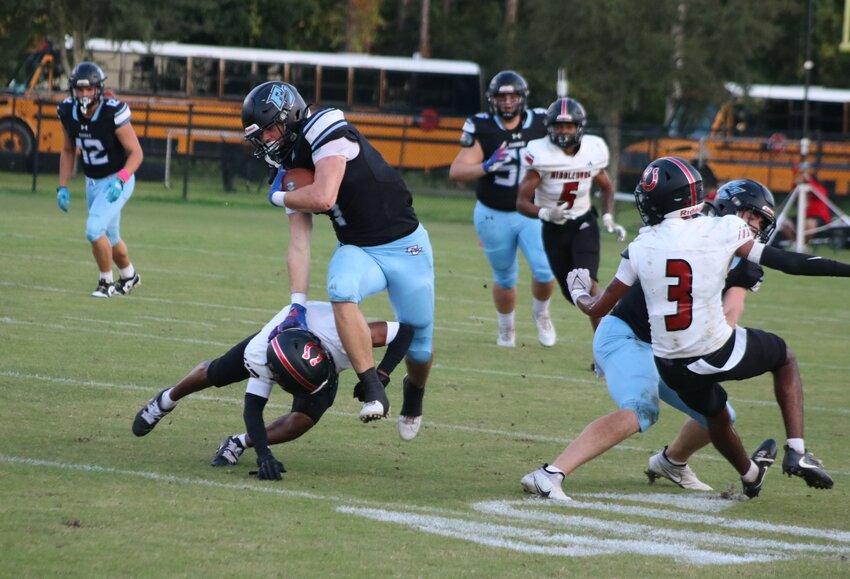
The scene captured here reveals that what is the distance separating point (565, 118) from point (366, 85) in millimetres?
22492

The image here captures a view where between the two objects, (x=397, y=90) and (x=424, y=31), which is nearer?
(x=397, y=90)

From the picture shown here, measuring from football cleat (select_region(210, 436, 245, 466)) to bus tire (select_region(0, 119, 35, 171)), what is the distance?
22209 mm

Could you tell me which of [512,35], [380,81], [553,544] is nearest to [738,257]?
[553,544]

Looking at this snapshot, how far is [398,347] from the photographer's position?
6469 mm

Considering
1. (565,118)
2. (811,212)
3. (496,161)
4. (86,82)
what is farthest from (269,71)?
(565,118)

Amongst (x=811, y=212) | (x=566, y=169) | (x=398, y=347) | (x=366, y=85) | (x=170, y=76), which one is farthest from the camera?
(x=366, y=85)

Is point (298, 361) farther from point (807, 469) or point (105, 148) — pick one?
point (105, 148)

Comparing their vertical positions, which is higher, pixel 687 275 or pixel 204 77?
pixel 204 77

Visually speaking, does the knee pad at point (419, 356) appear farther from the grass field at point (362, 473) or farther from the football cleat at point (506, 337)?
the football cleat at point (506, 337)

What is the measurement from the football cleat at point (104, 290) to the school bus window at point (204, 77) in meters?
19.9

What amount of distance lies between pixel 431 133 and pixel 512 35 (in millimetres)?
5152

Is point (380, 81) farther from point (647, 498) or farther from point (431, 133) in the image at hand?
point (647, 498)

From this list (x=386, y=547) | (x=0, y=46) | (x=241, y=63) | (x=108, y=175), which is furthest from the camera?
(x=241, y=63)

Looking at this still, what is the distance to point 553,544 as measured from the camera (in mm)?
4926
